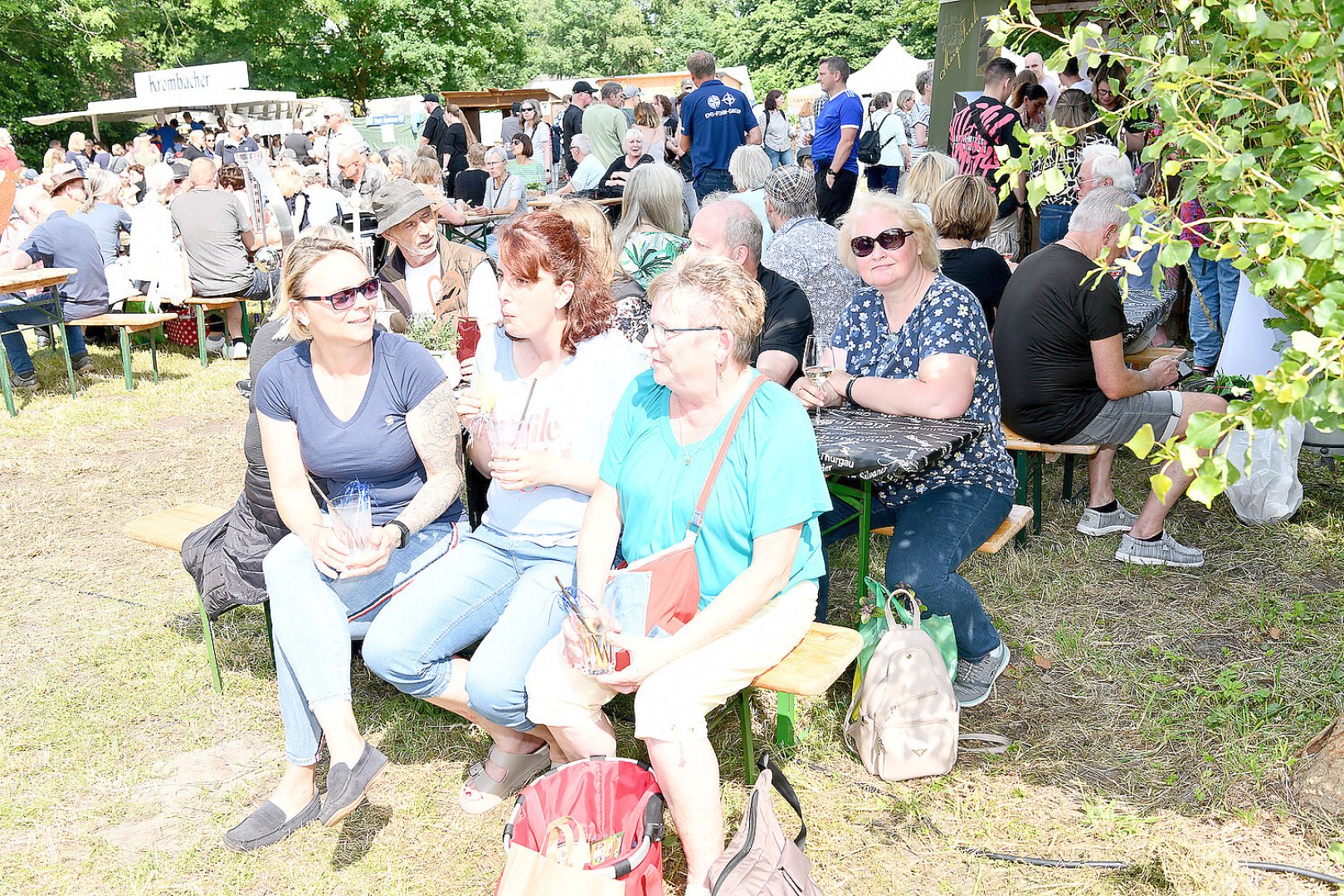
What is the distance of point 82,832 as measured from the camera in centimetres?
302

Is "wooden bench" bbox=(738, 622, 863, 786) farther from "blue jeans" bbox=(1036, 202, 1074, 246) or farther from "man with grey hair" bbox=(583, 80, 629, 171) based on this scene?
"man with grey hair" bbox=(583, 80, 629, 171)

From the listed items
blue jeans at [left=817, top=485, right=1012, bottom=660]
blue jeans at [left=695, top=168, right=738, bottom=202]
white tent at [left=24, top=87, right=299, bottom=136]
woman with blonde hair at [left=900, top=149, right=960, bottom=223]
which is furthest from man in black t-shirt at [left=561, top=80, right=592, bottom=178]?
white tent at [left=24, top=87, right=299, bottom=136]

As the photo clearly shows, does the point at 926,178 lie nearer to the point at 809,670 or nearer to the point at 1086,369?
the point at 1086,369

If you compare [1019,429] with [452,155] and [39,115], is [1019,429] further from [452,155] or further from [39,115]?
[39,115]

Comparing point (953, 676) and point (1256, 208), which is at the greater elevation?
point (1256, 208)

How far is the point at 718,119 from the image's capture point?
997 cm

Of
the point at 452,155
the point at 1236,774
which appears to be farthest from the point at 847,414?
the point at 452,155

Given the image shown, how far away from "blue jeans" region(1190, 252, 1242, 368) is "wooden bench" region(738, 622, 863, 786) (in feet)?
12.7

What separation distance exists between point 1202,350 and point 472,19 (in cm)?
3427

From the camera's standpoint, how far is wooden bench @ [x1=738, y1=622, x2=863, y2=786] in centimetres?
261

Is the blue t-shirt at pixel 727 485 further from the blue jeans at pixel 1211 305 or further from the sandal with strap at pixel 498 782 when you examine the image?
the blue jeans at pixel 1211 305

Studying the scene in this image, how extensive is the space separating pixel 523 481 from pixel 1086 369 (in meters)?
2.46

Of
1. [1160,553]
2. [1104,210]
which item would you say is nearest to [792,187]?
[1104,210]

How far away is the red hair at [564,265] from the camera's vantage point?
9.99 ft
